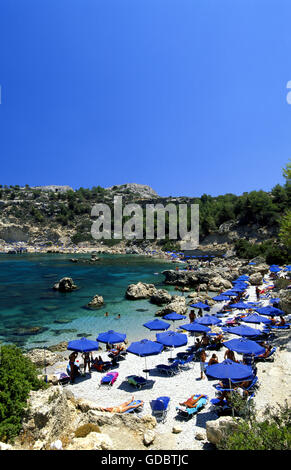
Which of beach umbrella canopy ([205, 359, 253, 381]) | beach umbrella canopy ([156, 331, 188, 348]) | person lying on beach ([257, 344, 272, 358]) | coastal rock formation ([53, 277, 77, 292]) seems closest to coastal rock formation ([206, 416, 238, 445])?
beach umbrella canopy ([205, 359, 253, 381])

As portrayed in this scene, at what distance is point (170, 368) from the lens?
38.1 ft

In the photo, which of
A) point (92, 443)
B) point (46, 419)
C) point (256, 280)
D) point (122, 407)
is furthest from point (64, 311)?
point (256, 280)

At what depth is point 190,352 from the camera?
13.7 metres

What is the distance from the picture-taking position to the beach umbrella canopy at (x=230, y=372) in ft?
26.4

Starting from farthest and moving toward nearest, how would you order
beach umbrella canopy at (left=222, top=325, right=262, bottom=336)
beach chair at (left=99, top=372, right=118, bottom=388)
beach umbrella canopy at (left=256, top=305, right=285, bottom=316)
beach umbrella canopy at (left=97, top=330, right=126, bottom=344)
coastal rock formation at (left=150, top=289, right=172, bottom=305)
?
coastal rock formation at (left=150, top=289, right=172, bottom=305), beach umbrella canopy at (left=256, top=305, right=285, bottom=316), beach umbrella canopy at (left=97, top=330, right=126, bottom=344), beach umbrella canopy at (left=222, top=325, right=262, bottom=336), beach chair at (left=99, top=372, right=118, bottom=388)

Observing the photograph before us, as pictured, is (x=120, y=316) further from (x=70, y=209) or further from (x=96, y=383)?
(x=70, y=209)

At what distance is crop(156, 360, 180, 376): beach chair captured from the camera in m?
11.5

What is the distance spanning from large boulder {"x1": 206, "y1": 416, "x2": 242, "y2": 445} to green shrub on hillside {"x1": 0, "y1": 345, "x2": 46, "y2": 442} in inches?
184

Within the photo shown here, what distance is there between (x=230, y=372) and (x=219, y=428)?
230 cm

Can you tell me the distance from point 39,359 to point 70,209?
388ft

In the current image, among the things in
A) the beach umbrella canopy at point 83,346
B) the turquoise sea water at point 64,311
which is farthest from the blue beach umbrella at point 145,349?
the turquoise sea water at point 64,311

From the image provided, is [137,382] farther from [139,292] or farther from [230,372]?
[139,292]

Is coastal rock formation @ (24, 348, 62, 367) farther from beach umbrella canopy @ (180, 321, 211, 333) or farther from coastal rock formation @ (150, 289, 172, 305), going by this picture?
coastal rock formation @ (150, 289, 172, 305)
